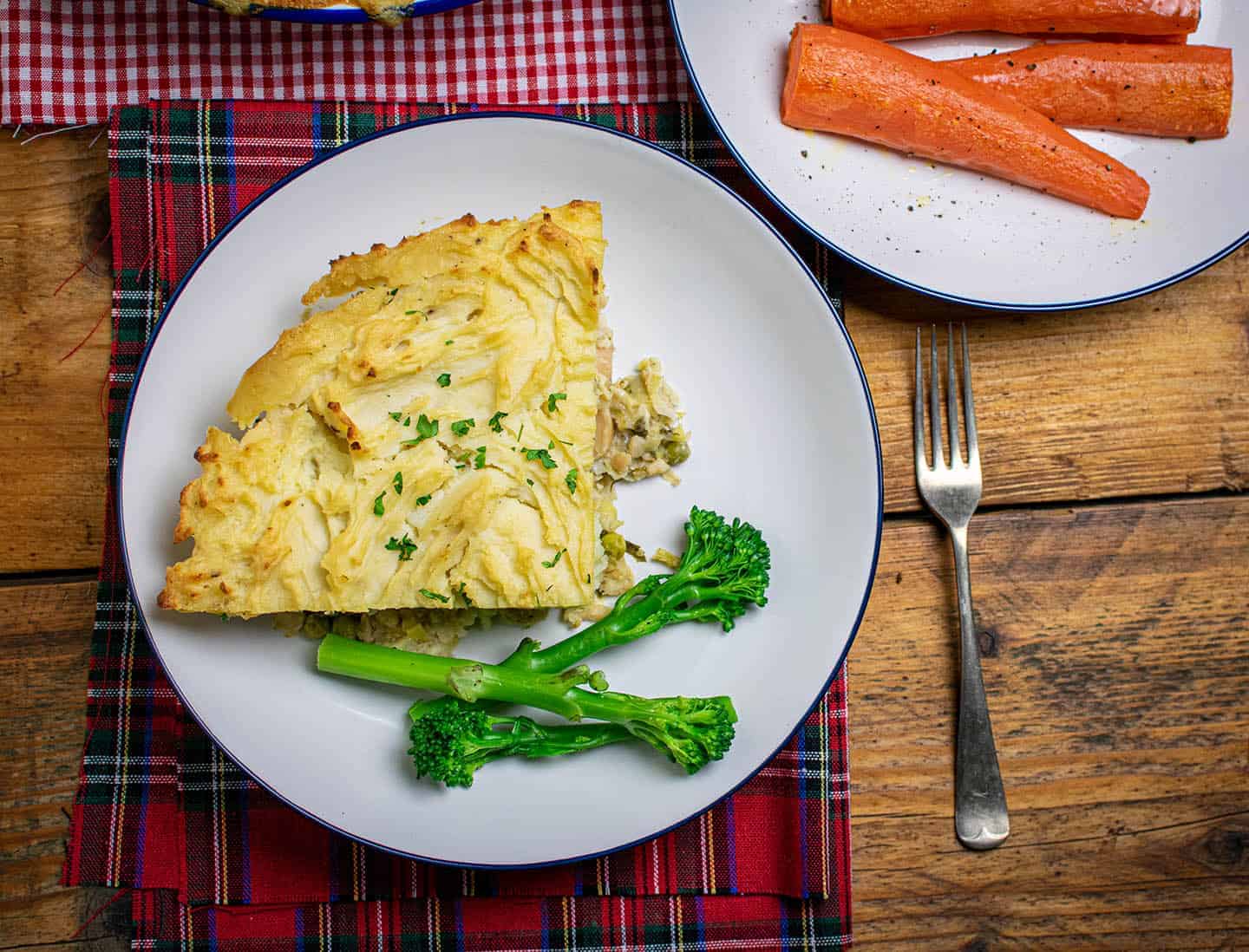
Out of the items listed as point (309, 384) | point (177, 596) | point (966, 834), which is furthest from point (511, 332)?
point (966, 834)

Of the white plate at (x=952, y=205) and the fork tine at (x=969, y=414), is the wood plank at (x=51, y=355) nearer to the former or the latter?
the white plate at (x=952, y=205)

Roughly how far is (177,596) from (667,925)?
2117 mm

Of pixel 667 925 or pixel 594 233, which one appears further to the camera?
pixel 667 925

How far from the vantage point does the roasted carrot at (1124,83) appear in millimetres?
3664

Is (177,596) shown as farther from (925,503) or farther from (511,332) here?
(925,503)

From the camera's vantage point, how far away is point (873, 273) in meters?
3.59

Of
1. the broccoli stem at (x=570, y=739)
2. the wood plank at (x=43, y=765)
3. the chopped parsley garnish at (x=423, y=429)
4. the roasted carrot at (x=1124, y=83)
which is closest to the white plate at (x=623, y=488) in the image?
the broccoli stem at (x=570, y=739)

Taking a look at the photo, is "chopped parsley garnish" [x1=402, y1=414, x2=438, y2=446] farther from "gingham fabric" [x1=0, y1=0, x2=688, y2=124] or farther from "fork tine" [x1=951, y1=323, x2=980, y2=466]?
"fork tine" [x1=951, y1=323, x2=980, y2=466]

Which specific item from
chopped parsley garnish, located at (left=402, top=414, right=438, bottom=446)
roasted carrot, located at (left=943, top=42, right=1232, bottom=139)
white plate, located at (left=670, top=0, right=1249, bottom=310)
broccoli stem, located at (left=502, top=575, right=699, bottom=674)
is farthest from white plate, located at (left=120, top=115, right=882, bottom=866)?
roasted carrot, located at (left=943, top=42, right=1232, bottom=139)

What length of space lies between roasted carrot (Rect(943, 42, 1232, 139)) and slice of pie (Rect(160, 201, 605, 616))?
1.89 m

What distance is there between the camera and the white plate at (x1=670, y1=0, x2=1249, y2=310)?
11.6 ft

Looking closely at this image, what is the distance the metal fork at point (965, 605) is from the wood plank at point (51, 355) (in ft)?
10.2

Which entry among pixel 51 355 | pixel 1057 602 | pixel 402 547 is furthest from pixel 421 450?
pixel 1057 602

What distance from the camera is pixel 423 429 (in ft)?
9.86
